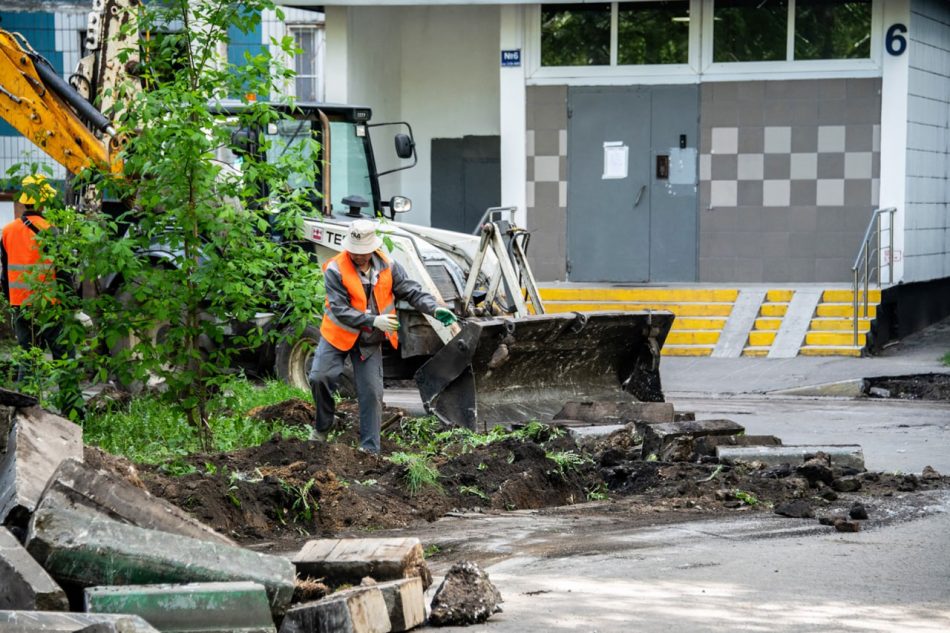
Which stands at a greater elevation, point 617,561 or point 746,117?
point 746,117

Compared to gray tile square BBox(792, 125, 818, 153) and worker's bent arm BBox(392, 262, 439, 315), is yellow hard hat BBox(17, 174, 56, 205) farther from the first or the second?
gray tile square BBox(792, 125, 818, 153)

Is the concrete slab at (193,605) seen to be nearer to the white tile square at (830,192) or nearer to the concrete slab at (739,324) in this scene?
the concrete slab at (739,324)

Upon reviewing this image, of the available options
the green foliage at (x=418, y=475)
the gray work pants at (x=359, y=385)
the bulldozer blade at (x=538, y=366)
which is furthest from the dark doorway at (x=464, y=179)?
the green foliage at (x=418, y=475)

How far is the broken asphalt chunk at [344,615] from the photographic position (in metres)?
5.82

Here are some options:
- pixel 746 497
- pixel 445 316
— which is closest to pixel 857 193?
pixel 445 316

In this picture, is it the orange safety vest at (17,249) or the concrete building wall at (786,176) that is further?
the concrete building wall at (786,176)

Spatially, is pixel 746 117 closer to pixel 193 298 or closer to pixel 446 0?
pixel 446 0

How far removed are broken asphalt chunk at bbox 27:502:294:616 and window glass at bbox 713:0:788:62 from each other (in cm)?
1517

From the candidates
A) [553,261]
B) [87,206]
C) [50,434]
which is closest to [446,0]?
[553,261]

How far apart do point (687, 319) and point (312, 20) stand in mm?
9995

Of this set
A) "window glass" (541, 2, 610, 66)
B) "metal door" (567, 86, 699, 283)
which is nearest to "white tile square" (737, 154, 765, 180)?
"metal door" (567, 86, 699, 283)

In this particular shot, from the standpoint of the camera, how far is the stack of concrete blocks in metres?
5.79

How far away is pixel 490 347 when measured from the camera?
12.3 metres

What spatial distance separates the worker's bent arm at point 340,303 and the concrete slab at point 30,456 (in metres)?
2.51
